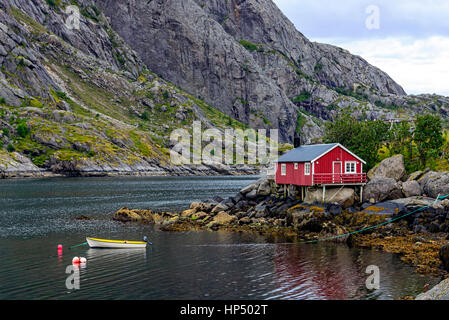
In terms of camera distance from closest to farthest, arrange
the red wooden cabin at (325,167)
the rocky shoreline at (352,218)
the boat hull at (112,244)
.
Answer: the rocky shoreline at (352,218) < the boat hull at (112,244) < the red wooden cabin at (325,167)

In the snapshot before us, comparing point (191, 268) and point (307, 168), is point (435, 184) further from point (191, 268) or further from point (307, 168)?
point (191, 268)

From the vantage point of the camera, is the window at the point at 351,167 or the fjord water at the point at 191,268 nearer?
the fjord water at the point at 191,268

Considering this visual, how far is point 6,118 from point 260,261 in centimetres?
17746

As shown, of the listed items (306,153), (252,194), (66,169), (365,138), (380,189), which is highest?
(365,138)

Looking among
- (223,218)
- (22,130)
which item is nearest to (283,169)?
(223,218)

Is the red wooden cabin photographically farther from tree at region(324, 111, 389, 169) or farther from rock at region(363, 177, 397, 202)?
tree at region(324, 111, 389, 169)

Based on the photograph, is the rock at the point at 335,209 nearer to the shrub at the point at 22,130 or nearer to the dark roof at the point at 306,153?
the dark roof at the point at 306,153

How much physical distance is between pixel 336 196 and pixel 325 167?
178 inches

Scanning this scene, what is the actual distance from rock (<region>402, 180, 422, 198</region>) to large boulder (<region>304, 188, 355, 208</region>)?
23.1 ft

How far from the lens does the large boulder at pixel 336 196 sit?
56219 mm

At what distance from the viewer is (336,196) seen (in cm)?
5688

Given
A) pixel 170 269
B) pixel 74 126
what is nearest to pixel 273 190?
pixel 170 269

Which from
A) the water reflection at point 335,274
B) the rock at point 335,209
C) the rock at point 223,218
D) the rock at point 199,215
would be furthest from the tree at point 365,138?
the water reflection at point 335,274

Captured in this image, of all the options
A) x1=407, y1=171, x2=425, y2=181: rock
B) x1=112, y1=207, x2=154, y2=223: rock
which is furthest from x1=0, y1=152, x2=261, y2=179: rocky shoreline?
x1=407, y1=171, x2=425, y2=181: rock
